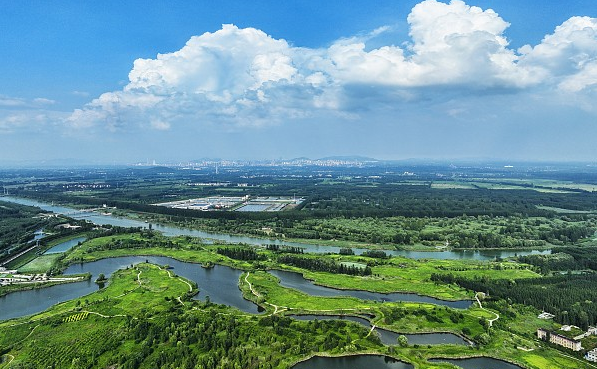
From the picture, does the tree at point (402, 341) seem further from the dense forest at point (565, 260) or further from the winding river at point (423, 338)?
the dense forest at point (565, 260)

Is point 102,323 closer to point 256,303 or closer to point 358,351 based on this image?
point 256,303

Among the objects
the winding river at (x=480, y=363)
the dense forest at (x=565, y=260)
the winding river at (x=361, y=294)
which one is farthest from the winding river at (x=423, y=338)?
the dense forest at (x=565, y=260)

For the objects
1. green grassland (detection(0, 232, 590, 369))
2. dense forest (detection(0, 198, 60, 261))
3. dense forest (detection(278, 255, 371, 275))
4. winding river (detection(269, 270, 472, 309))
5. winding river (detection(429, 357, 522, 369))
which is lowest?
winding river (detection(429, 357, 522, 369))

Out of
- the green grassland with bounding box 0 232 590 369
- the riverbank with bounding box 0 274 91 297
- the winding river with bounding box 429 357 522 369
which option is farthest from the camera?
the riverbank with bounding box 0 274 91 297

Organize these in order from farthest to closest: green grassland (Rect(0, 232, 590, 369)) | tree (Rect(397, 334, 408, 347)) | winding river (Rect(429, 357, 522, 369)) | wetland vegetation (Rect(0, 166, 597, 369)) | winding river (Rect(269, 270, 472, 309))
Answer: winding river (Rect(269, 270, 472, 309)) → tree (Rect(397, 334, 408, 347)) → wetland vegetation (Rect(0, 166, 597, 369)) → green grassland (Rect(0, 232, 590, 369)) → winding river (Rect(429, 357, 522, 369))

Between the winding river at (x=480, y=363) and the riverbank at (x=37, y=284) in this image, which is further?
the riverbank at (x=37, y=284)

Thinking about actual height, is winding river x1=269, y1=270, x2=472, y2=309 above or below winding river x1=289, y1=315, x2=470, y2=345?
above

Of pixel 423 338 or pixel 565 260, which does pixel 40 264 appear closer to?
pixel 423 338

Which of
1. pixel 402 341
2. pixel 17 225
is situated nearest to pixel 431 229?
pixel 402 341

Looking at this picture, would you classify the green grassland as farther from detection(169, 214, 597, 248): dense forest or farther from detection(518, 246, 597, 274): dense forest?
detection(169, 214, 597, 248): dense forest

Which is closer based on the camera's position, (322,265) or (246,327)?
(246,327)

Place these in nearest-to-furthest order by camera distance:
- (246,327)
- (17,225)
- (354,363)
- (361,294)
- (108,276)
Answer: (354,363), (246,327), (361,294), (108,276), (17,225)

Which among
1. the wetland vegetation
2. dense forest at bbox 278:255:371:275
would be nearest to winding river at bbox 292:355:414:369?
the wetland vegetation
